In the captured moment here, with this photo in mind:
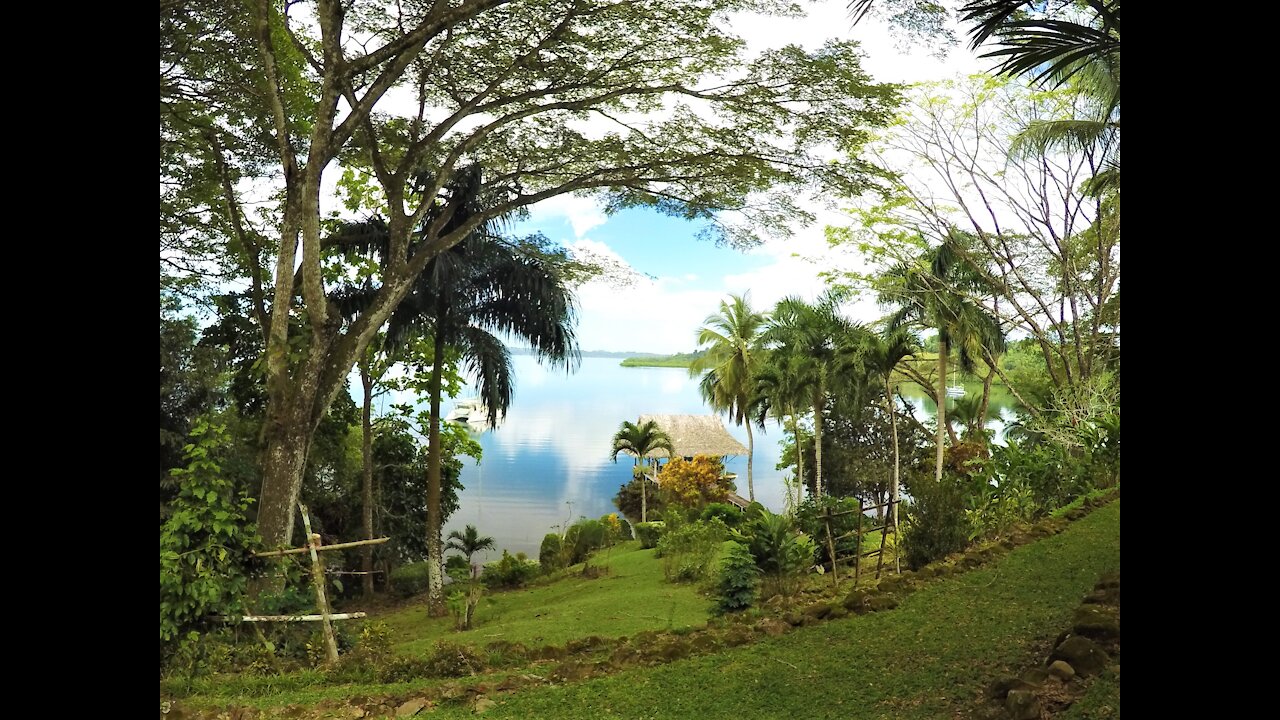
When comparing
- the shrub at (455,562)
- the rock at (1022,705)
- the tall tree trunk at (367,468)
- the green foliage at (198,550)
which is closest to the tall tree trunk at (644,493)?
the shrub at (455,562)

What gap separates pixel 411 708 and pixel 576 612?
3.71 meters

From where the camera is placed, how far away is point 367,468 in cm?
1026

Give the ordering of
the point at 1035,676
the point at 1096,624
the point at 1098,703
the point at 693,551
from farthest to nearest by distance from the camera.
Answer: the point at 693,551
the point at 1096,624
the point at 1035,676
the point at 1098,703

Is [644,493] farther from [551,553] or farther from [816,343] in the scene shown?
[816,343]

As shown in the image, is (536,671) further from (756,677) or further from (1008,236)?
(1008,236)

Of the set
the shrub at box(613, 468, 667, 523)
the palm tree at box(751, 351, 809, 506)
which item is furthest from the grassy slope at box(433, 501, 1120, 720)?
the shrub at box(613, 468, 667, 523)

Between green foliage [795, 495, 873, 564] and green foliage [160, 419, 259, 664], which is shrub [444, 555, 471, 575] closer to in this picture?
green foliage [795, 495, 873, 564]

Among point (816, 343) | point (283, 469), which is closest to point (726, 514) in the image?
point (816, 343)

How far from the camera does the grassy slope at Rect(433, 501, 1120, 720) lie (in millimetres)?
3521

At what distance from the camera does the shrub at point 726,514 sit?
411 inches

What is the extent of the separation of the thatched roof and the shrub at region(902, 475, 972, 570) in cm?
1140

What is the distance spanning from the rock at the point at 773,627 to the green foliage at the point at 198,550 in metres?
2.87
